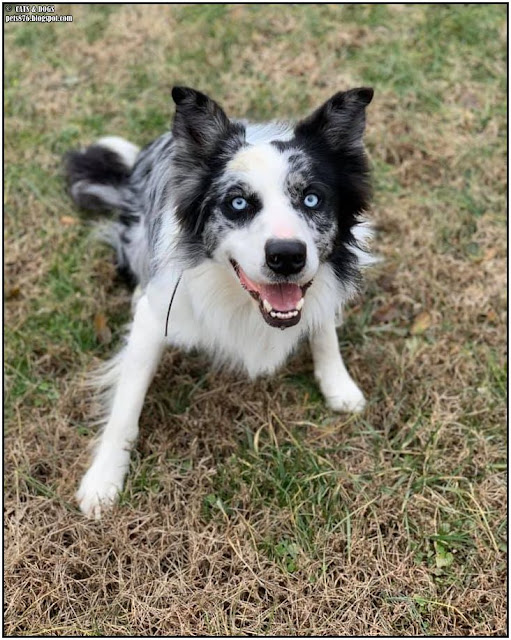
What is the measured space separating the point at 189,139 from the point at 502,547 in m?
2.30

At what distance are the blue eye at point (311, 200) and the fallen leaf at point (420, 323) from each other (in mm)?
1471

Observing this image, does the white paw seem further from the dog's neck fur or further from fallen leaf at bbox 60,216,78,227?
fallen leaf at bbox 60,216,78,227

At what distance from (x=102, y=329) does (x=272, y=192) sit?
5.46 ft

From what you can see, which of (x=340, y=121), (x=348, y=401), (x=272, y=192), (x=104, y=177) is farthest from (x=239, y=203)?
(x=104, y=177)

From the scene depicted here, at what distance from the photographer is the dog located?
2.61 meters

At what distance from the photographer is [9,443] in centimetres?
341

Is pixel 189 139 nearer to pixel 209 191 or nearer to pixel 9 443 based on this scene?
pixel 209 191

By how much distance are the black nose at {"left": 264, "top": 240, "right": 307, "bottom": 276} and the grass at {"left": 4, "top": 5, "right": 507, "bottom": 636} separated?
117 centimetres

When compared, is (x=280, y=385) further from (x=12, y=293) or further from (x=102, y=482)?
(x=12, y=293)

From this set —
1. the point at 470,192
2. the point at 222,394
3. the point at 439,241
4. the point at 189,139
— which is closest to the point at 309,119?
the point at 189,139

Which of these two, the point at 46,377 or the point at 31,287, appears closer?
the point at 46,377

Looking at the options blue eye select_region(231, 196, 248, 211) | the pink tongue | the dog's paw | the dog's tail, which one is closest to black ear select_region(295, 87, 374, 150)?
blue eye select_region(231, 196, 248, 211)

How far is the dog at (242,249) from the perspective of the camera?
2.61 metres

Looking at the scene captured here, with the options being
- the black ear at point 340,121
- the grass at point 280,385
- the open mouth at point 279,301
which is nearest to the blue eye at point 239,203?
the open mouth at point 279,301
